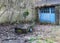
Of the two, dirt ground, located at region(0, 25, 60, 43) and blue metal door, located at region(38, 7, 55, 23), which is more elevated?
blue metal door, located at region(38, 7, 55, 23)

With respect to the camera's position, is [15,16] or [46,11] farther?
[46,11]

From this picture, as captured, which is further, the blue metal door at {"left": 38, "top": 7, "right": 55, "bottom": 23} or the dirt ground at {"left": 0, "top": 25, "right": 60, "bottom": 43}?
the blue metal door at {"left": 38, "top": 7, "right": 55, "bottom": 23}

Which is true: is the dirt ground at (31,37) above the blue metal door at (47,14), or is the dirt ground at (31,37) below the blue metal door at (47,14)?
below

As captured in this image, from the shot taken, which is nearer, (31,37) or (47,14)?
(31,37)

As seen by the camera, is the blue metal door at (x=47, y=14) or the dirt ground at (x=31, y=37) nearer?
the dirt ground at (x=31, y=37)

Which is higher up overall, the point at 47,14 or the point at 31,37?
the point at 47,14

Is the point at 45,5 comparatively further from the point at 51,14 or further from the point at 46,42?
the point at 46,42

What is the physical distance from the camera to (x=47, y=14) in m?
19.3

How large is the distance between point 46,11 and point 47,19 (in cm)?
104

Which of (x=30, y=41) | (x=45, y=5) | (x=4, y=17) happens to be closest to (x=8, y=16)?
(x=4, y=17)

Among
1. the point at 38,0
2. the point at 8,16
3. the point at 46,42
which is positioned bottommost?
the point at 46,42

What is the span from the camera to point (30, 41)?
997 cm

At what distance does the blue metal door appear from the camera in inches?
739

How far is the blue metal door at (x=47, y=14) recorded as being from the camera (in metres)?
18.8
